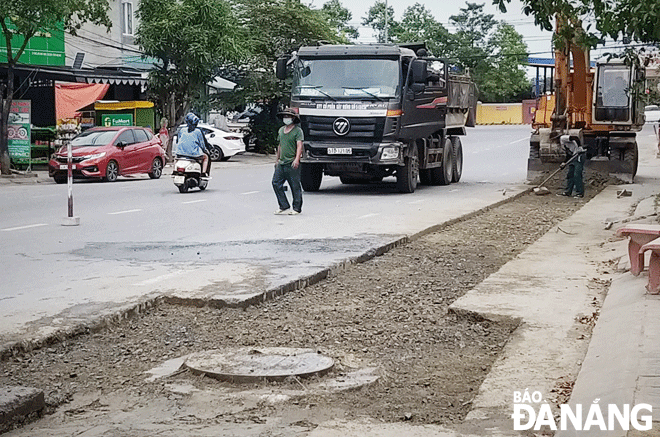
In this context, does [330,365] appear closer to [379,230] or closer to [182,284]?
[182,284]

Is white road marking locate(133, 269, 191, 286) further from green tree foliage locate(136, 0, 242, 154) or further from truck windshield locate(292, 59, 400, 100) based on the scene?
green tree foliage locate(136, 0, 242, 154)

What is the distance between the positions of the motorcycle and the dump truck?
92.5 inches

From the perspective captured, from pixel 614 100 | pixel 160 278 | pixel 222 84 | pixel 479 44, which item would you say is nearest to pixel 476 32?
pixel 479 44

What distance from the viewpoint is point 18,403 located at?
554 centimetres

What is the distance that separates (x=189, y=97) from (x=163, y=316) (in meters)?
30.2

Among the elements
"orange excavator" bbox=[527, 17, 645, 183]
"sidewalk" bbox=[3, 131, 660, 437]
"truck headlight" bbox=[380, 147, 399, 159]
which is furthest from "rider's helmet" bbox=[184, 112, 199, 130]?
"sidewalk" bbox=[3, 131, 660, 437]

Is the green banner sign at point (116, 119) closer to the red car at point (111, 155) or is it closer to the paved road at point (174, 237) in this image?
the red car at point (111, 155)

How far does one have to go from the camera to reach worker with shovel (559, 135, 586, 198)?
22.5 m

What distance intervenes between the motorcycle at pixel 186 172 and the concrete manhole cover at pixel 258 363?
14.7 metres

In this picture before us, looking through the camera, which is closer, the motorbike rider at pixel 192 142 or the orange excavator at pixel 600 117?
the motorbike rider at pixel 192 142

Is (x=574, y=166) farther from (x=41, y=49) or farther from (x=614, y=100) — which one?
(x=41, y=49)

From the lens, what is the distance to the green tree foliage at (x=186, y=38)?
114 feet

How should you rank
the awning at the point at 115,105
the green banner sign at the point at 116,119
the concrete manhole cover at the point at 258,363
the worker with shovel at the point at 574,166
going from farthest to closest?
1. the awning at the point at 115,105
2. the green banner sign at the point at 116,119
3. the worker with shovel at the point at 574,166
4. the concrete manhole cover at the point at 258,363

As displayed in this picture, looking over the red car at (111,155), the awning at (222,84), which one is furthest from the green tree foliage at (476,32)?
the red car at (111,155)
